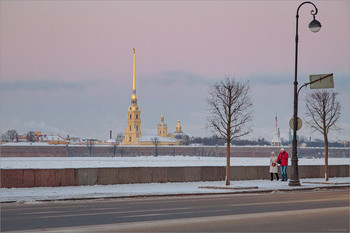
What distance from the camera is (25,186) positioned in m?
27.6

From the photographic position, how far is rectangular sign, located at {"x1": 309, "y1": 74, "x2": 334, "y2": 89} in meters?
31.2

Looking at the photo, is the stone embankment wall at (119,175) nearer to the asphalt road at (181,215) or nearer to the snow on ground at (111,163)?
the asphalt road at (181,215)

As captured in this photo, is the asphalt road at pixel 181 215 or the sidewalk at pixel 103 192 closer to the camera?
the asphalt road at pixel 181 215

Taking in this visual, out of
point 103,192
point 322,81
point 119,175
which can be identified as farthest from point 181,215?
point 322,81

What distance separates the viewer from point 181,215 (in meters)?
16.5

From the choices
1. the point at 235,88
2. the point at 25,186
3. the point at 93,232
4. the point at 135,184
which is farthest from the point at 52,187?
the point at 93,232

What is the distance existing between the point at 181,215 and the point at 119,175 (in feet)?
48.8

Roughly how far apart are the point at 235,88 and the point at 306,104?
27.2 ft

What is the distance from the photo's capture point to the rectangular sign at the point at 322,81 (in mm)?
31219

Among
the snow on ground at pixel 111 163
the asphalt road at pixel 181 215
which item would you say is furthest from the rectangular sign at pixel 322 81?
the snow on ground at pixel 111 163

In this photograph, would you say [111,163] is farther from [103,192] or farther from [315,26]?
[103,192]

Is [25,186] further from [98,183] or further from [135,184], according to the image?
[135,184]

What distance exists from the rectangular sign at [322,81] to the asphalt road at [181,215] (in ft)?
33.0

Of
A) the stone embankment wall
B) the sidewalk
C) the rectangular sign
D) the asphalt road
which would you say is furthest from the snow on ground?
the asphalt road
